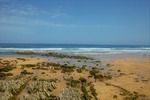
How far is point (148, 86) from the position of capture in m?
17.2

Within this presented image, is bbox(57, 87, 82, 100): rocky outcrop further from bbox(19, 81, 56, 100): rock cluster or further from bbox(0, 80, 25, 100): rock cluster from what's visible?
bbox(0, 80, 25, 100): rock cluster

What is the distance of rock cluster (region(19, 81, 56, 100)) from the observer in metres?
11.9

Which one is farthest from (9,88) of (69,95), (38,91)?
(69,95)

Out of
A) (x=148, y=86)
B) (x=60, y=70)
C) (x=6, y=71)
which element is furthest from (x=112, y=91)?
(x=6, y=71)

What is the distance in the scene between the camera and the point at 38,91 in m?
12.9

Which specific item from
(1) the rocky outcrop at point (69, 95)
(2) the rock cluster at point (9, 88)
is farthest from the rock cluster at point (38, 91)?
(1) the rocky outcrop at point (69, 95)

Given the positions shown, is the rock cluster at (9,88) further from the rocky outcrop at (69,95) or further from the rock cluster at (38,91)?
the rocky outcrop at (69,95)

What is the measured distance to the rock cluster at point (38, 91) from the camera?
11898mm

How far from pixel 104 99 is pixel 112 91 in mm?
2063

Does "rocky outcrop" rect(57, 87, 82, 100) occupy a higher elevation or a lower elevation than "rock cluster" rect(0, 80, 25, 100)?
lower

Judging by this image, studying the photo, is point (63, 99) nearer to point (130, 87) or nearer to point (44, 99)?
point (44, 99)

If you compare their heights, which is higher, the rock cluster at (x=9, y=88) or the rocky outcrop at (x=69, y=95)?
the rock cluster at (x=9, y=88)

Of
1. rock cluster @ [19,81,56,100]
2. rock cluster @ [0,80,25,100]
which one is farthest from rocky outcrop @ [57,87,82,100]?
rock cluster @ [0,80,25,100]

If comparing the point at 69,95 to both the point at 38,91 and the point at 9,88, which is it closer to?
the point at 38,91
